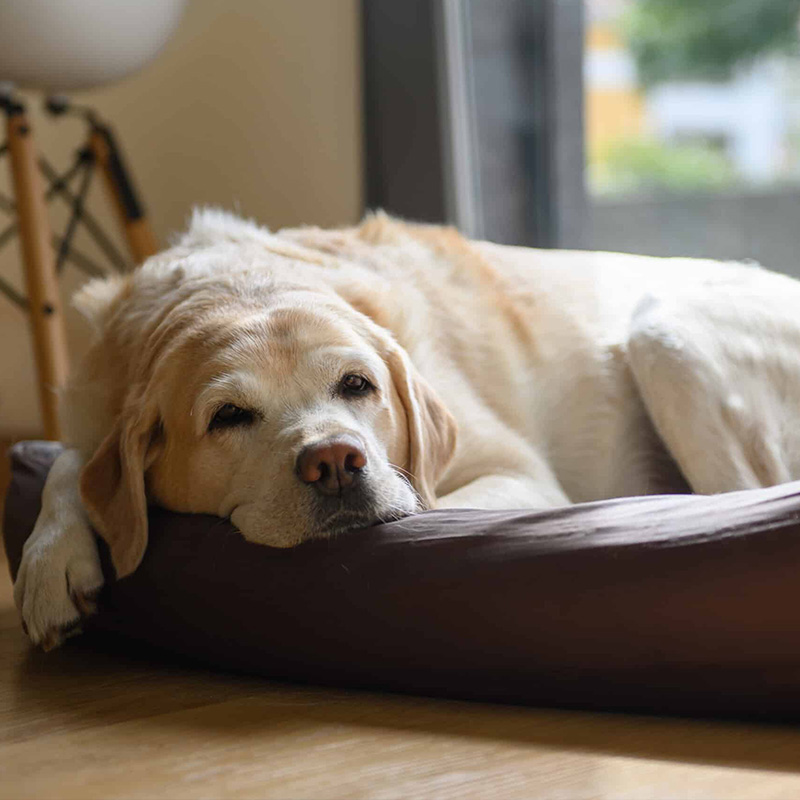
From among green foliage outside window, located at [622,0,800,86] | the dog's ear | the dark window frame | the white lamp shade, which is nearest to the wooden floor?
the dog's ear

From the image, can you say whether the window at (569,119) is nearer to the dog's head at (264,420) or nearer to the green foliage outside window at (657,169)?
the green foliage outside window at (657,169)

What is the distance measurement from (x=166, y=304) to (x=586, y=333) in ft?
3.45

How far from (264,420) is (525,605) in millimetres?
565

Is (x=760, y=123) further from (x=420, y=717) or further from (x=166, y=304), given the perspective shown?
(x=420, y=717)

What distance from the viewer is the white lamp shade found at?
306 centimetres

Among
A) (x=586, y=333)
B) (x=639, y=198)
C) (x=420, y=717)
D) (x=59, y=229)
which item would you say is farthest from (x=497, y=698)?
(x=59, y=229)

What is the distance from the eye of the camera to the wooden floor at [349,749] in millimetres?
1317

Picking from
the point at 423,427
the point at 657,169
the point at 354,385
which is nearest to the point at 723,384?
Answer: the point at 423,427

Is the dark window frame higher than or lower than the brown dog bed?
higher

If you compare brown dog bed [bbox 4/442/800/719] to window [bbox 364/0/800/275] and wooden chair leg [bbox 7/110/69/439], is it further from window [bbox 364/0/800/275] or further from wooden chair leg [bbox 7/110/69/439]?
window [bbox 364/0/800/275]

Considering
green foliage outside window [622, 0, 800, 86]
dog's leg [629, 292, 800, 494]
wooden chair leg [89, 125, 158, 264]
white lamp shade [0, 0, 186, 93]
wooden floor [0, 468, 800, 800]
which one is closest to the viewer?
wooden floor [0, 468, 800, 800]

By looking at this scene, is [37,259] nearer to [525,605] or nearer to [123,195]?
[123,195]

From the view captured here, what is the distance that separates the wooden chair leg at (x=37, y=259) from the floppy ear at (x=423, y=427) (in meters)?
1.53

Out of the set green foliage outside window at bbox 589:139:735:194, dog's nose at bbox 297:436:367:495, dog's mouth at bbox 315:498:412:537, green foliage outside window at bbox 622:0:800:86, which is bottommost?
dog's mouth at bbox 315:498:412:537
